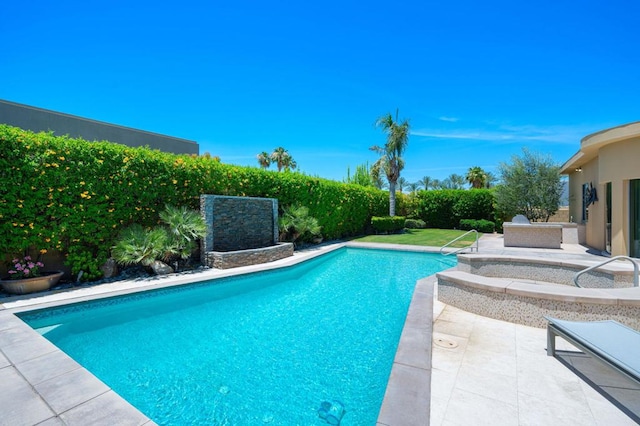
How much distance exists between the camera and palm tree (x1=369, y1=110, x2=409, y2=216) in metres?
22.4

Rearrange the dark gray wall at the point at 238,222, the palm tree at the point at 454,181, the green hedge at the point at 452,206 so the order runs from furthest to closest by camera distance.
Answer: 1. the palm tree at the point at 454,181
2. the green hedge at the point at 452,206
3. the dark gray wall at the point at 238,222

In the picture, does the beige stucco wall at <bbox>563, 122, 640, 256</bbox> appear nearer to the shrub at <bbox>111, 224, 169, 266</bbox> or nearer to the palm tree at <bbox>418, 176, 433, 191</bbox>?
the shrub at <bbox>111, 224, 169, 266</bbox>

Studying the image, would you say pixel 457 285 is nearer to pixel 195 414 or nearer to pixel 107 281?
pixel 195 414

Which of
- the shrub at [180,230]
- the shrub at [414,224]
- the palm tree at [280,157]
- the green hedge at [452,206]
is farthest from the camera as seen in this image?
the palm tree at [280,157]

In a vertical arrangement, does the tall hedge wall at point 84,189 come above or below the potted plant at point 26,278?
above

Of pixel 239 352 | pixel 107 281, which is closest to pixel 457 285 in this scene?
pixel 239 352

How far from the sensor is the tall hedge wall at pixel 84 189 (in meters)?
7.29

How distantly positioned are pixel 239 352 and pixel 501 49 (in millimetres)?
14898

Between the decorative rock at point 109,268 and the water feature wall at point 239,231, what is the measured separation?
2.82 metres

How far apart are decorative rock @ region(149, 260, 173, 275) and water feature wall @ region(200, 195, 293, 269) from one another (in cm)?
147

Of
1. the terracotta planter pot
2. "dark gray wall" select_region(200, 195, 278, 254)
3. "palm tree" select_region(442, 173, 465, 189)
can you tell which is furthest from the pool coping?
"palm tree" select_region(442, 173, 465, 189)

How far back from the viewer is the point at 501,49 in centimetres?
1220

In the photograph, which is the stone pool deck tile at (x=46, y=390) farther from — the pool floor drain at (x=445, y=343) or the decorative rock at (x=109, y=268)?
the decorative rock at (x=109, y=268)

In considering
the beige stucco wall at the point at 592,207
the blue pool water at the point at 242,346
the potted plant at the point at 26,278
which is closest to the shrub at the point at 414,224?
the beige stucco wall at the point at 592,207
